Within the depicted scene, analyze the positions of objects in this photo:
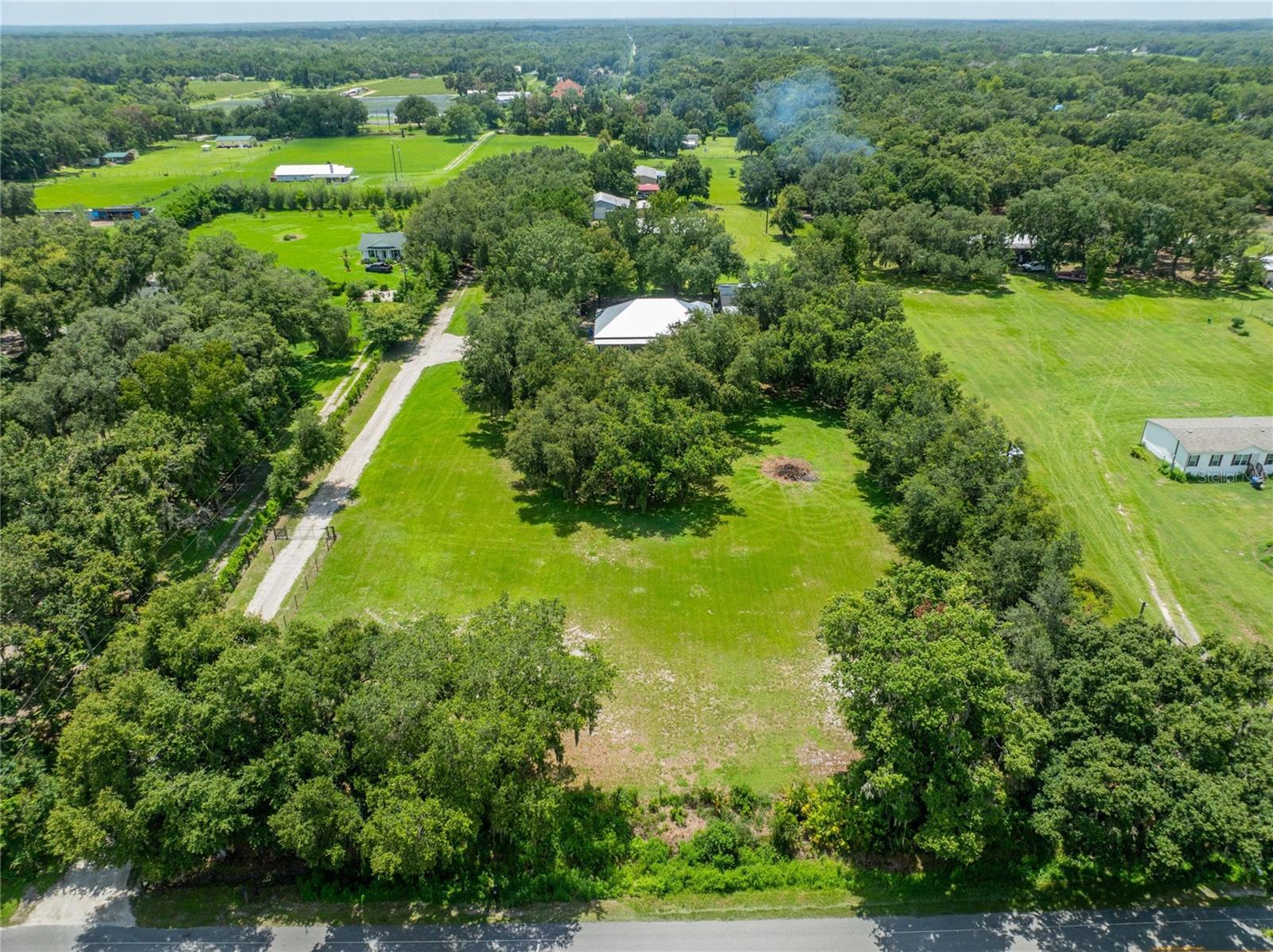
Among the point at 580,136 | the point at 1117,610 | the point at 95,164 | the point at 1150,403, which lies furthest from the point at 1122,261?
the point at 95,164

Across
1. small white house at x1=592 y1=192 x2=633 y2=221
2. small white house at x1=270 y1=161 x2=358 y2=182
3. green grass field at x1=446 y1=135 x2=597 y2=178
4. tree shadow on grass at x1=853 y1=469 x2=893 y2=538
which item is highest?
green grass field at x1=446 y1=135 x2=597 y2=178

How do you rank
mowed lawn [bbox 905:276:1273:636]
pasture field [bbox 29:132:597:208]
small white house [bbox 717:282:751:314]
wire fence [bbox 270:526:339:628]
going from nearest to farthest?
1. wire fence [bbox 270:526:339:628]
2. mowed lawn [bbox 905:276:1273:636]
3. small white house [bbox 717:282:751:314]
4. pasture field [bbox 29:132:597:208]

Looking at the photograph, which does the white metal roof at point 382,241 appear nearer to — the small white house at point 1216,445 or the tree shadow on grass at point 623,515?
the tree shadow on grass at point 623,515

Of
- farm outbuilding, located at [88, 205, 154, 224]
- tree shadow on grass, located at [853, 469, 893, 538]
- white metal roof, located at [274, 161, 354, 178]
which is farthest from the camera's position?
white metal roof, located at [274, 161, 354, 178]

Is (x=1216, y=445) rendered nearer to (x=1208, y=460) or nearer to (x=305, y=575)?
(x=1208, y=460)

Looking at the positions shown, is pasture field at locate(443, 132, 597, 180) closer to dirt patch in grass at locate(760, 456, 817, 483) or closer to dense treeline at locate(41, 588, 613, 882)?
dirt patch in grass at locate(760, 456, 817, 483)

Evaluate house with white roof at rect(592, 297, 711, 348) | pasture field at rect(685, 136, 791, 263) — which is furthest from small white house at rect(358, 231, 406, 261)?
pasture field at rect(685, 136, 791, 263)
